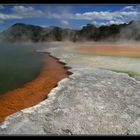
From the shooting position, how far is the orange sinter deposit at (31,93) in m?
5.53

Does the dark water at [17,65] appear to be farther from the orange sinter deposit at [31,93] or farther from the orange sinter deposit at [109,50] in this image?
the orange sinter deposit at [109,50]

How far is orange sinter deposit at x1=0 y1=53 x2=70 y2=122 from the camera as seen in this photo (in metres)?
5.53

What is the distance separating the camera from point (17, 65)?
10.3 m

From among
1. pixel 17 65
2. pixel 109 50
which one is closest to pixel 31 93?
pixel 17 65

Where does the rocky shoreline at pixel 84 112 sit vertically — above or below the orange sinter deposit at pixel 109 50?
below

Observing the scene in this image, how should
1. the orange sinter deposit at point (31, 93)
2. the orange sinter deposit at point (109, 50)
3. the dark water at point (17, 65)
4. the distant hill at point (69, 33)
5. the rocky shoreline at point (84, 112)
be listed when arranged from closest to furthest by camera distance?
the rocky shoreline at point (84, 112) < the orange sinter deposit at point (31, 93) < the dark water at point (17, 65) < the distant hill at point (69, 33) < the orange sinter deposit at point (109, 50)

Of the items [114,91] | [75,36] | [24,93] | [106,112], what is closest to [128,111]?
[106,112]

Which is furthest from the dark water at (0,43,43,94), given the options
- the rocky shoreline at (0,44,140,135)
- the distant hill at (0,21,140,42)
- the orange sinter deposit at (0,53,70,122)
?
the rocky shoreline at (0,44,140,135)

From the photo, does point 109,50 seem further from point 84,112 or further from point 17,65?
point 84,112

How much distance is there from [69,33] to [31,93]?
423 centimetres

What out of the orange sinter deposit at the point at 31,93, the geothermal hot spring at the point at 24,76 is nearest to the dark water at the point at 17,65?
the geothermal hot spring at the point at 24,76

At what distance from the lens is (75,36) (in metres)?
12.1

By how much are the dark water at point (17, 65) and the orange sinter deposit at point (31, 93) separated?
324 mm

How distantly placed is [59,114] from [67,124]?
36 centimetres
